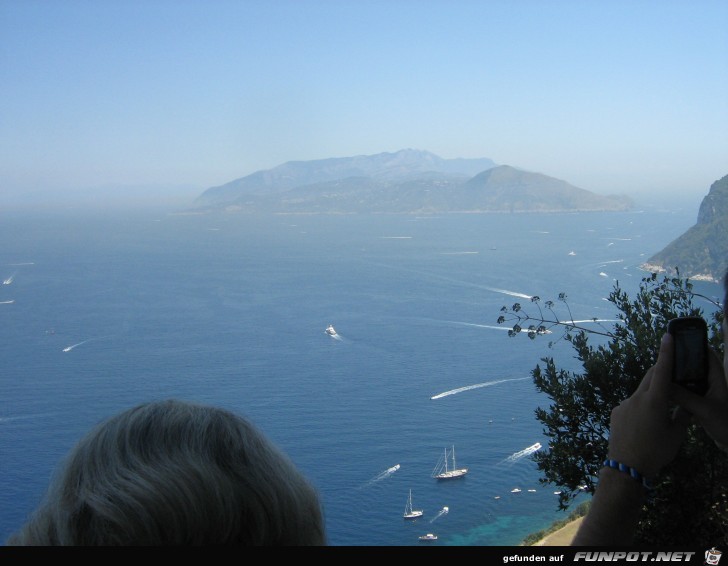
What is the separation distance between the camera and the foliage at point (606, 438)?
2.07m

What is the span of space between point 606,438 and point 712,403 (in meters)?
Result: 2.14

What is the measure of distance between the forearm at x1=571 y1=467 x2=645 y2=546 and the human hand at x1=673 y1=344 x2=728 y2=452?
80mm

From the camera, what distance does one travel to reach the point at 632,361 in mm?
2455

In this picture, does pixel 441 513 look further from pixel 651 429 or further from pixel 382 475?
pixel 651 429

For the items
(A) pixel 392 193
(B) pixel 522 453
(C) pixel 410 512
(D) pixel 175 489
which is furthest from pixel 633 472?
(A) pixel 392 193

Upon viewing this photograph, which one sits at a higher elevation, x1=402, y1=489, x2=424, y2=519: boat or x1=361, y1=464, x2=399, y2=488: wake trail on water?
x1=361, y1=464, x2=399, y2=488: wake trail on water

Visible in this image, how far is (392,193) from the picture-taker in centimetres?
4669

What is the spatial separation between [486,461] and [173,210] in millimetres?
45650

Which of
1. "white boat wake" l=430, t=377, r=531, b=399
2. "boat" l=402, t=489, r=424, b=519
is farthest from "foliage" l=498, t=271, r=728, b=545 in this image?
"white boat wake" l=430, t=377, r=531, b=399

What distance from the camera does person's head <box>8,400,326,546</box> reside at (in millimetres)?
467

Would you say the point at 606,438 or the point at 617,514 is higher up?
the point at 617,514

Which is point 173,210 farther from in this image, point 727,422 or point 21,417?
point 727,422

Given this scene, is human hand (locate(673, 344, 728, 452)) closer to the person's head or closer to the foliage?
the person's head

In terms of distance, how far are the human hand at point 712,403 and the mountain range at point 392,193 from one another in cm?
4343
